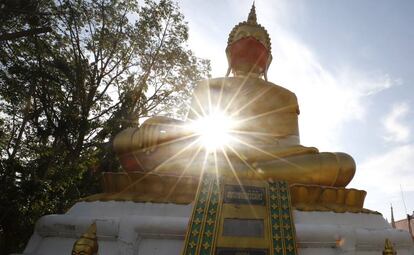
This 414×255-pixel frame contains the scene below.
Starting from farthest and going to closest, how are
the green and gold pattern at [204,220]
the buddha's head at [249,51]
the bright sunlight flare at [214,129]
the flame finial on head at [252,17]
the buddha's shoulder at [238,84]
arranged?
the flame finial on head at [252,17]
the buddha's head at [249,51]
the buddha's shoulder at [238,84]
the bright sunlight flare at [214,129]
the green and gold pattern at [204,220]

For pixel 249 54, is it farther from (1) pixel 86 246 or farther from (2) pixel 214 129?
(1) pixel 86 246

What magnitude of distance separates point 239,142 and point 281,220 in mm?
1795

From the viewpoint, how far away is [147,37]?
29.7ft

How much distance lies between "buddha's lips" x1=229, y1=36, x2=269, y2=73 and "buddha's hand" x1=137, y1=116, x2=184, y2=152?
283cm

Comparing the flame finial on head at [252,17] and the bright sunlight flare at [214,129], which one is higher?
the flame finial on head at [252,17]

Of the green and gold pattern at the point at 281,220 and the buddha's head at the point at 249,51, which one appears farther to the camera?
the buddha's head at the point at 249,51

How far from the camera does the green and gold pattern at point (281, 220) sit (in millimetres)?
3168

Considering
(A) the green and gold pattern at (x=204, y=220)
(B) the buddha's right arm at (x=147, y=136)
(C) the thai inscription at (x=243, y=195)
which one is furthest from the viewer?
(B) the buddha's right arm at (x=147, y=136)

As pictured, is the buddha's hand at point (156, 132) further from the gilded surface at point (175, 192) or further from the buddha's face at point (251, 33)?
the buddha's face at point (251, 33)

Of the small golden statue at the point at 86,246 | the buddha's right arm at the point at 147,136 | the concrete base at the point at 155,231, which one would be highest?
the buddha's right arm at the point at 147,136

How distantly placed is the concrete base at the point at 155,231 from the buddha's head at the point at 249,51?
3.88m

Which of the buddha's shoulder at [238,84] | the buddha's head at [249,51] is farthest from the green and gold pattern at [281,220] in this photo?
the buddha's head at [249,51]

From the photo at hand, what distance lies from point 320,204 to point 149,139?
2161 millimetres

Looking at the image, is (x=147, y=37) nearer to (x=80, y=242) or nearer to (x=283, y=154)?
(x=283, y=154)
